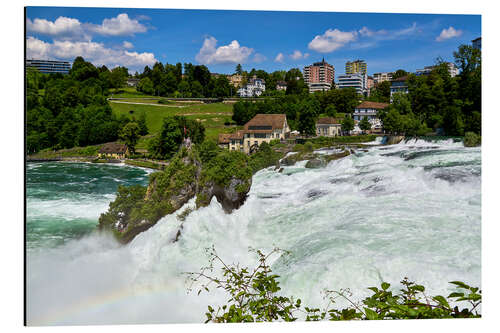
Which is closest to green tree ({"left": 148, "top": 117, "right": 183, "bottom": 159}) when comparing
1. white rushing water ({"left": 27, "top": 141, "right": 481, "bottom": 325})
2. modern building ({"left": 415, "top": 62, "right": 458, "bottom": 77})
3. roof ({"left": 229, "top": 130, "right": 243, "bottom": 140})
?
roof ({"left": 229, "top": 130, "right": 243, "bottom": 140})

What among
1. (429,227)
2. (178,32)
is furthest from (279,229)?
(178,32)

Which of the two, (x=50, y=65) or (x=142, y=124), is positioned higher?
(x=50, y=65)

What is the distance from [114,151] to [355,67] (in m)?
3.29

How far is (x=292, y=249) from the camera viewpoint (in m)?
4.02

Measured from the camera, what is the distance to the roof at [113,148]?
15.4 feet

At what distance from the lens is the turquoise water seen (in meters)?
3.62

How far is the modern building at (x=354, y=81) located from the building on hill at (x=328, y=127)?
56 centimetres

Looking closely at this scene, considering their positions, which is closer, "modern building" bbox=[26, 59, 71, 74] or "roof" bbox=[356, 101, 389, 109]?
"modern building" bbox=[26, 59, 71, 74]

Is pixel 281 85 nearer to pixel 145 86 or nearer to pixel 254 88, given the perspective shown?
pixel 254 88

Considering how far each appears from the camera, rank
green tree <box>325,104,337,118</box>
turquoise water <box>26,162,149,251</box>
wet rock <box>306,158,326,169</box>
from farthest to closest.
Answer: wet rock <box>306,158,326,169</box> < green tree <box>325,104,337,118</box> < turquoise water <box>26,162,149,251</box>

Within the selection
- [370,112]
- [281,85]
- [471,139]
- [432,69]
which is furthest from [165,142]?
[471,139]

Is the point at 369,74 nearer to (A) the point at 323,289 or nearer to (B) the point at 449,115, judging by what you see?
(B) the point at 449,115

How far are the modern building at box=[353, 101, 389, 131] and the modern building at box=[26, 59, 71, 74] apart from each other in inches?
149

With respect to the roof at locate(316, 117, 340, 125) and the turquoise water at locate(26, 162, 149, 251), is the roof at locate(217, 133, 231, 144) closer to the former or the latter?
the turquoise water at locate(26, 162, 149, 251)
